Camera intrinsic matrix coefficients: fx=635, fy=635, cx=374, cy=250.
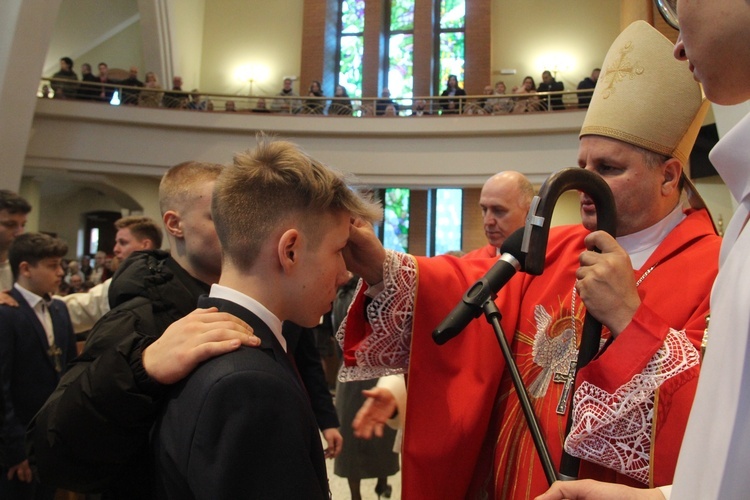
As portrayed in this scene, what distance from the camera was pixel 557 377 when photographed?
1.56 meters

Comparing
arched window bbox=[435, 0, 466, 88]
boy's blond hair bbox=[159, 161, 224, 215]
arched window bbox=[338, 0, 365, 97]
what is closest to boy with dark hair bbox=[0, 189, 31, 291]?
boy's blond hair bbox=[159, 161, 224, 215]

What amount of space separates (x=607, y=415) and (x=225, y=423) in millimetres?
727

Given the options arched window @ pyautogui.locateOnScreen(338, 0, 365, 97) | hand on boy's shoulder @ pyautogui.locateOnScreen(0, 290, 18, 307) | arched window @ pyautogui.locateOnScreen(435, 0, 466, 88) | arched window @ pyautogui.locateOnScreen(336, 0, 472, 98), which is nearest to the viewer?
hand on boy's shoulder @ pyautogui.locateOnScreen(0, 290, 18, 307)

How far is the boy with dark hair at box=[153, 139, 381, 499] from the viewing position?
971 millimetres

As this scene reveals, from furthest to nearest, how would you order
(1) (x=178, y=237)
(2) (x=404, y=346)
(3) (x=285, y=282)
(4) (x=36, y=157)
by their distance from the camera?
(4) (x=36, y=157) → (1) (x=178, y=237) → (2) (x=404, y=346) → (3) (x=285, y=282)

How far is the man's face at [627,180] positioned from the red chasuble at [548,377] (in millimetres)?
100

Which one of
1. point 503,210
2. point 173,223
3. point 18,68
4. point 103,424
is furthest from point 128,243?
point 18,68

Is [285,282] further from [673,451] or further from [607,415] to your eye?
[673,451]

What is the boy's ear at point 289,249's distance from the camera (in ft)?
3.89

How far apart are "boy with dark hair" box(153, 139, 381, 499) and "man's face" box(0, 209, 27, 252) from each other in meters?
2.62

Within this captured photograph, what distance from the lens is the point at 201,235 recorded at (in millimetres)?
1854

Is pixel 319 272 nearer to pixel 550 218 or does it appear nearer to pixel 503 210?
pixel 550 218

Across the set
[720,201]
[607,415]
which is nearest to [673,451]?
[607,415]

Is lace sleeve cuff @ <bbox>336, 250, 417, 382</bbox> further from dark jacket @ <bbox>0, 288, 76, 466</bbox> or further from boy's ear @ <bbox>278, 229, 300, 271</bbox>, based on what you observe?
dark jacket @ <bbox>0, 288, 76, 466</bbox>
